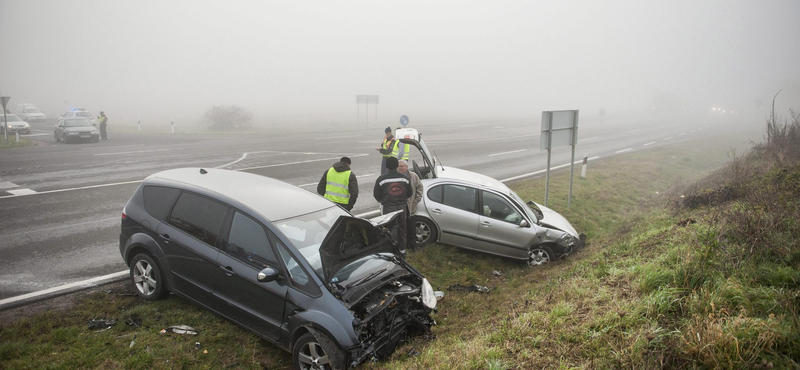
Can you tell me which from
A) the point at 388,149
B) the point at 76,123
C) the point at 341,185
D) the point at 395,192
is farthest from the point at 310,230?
the point at 76,123

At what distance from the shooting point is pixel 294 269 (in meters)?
4.62

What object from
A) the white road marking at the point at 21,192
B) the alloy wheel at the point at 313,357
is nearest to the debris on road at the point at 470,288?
→ the alloy wheel at the point at 313,357

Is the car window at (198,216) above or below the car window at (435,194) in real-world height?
above

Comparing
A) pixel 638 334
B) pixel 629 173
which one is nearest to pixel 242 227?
pixel 638 334

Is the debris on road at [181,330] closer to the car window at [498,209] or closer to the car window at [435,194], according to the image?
the car window at [435,194]

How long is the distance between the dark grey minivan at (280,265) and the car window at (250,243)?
0.01 metres

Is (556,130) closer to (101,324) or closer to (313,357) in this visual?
(313,357)

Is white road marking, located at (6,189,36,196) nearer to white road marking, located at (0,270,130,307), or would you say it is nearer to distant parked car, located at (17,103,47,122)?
white road marking, located at (0,270,130,307)

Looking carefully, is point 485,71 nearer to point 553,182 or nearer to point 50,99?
point 50,99

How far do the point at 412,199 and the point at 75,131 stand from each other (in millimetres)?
21808

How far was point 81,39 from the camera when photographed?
12531 cm

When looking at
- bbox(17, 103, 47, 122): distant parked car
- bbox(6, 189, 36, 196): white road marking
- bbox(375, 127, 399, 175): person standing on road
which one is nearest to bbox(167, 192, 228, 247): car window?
bbox(375, 127, 399, 175): person standing on road

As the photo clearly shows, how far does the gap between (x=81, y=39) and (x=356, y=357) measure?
156 metres

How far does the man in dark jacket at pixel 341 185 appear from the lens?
754 cm
